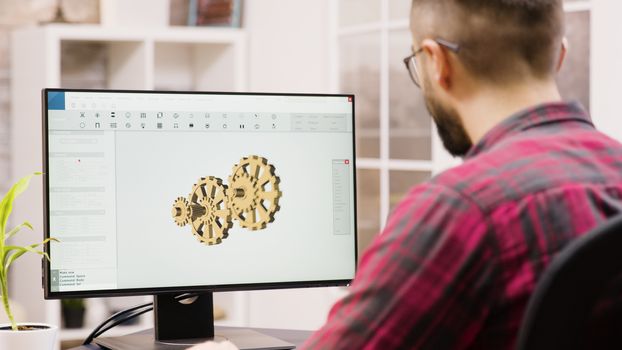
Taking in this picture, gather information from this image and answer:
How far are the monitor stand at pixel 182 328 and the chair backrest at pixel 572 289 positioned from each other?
78cm

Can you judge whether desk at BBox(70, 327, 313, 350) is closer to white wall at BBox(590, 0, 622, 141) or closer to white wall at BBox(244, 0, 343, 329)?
white wall at BBox(590, 0, 622, 141)

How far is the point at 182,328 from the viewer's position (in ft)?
5.18

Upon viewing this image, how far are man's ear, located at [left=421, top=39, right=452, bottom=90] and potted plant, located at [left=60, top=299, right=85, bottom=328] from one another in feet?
8.44

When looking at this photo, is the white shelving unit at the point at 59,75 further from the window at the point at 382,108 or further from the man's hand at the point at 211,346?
the man's hand at the point at 211,346

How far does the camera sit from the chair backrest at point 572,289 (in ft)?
2.63

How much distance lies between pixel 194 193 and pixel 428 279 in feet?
2.44

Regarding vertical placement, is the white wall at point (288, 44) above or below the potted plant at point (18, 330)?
above

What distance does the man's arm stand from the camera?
2.91 feet

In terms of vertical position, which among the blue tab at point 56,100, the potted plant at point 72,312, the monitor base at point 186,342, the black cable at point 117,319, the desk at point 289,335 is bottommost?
the potted plant at point 72,312

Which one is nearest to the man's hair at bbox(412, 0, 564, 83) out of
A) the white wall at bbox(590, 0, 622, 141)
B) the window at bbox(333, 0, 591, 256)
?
the white wall at bbox(590, 0, 622, 141)

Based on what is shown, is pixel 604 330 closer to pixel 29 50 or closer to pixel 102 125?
pixel 102 125

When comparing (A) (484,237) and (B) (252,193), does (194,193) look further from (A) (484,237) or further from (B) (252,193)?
(A) (484,237)

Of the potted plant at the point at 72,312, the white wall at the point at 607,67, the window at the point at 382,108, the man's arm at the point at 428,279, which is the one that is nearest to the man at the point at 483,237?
the man's arm at the point at 428,279

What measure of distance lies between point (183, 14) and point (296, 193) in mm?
2474
